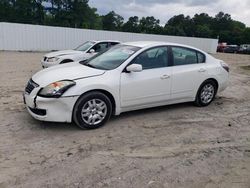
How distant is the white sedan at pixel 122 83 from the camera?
15.6ft

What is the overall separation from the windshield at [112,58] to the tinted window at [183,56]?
0.91 metres

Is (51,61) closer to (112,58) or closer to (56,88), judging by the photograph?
(112,58)

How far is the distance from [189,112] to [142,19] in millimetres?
75925

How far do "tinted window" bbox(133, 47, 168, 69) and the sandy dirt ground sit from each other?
3.41 ft

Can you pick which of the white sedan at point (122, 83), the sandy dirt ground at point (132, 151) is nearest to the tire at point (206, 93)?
the white sedan at point (122, 83)

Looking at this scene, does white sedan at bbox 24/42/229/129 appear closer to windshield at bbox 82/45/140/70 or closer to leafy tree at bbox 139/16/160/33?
windshield at bbox 82/45/140/70

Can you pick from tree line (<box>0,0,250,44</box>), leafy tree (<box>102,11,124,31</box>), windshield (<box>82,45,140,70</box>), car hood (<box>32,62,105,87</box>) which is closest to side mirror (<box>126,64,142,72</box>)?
windshield (<box>82,45,140,70</box>)

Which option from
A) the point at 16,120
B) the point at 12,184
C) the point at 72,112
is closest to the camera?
the point at 12,184

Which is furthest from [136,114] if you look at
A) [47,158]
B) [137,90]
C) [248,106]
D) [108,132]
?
[248,106]

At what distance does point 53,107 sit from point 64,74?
0.68 m

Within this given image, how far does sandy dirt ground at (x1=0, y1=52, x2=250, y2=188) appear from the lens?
3.46 m

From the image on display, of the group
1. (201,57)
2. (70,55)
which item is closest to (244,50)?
(70,55)

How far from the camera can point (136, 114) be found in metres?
5.93

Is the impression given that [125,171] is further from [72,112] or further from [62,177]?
[72,112]
